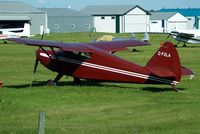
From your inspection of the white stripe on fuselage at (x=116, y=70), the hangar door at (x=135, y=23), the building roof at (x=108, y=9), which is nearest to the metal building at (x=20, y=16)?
the building roof at (x=108, y=9)

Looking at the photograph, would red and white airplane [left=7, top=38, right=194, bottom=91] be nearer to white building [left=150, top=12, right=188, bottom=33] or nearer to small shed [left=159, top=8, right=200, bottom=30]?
white building [left=150, top=12, right=188, bottom=33]

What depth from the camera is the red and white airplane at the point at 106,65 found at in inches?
627

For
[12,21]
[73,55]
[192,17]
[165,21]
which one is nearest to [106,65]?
[73,55]

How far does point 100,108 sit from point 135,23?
104m

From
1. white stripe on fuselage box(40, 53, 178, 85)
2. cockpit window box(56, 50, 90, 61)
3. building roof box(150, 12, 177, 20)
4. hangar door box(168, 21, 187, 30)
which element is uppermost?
building roof box(150, 12, 177, 20)

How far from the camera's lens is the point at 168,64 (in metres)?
15.9

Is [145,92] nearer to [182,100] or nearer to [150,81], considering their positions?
[150,81]

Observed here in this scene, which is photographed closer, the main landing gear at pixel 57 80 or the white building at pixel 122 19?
the main landing gear at pixel 57 80

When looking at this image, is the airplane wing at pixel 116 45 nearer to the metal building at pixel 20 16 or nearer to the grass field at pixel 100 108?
the grass field at pixel 100 108

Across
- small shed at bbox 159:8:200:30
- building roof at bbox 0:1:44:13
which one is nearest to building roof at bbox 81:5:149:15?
building roof at bbox 0:1:44:13

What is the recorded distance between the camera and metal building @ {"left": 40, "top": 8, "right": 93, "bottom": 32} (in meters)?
109

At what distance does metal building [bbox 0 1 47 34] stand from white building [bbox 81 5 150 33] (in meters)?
21.1

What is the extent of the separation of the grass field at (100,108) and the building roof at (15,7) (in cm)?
7707

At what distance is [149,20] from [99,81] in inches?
4145
